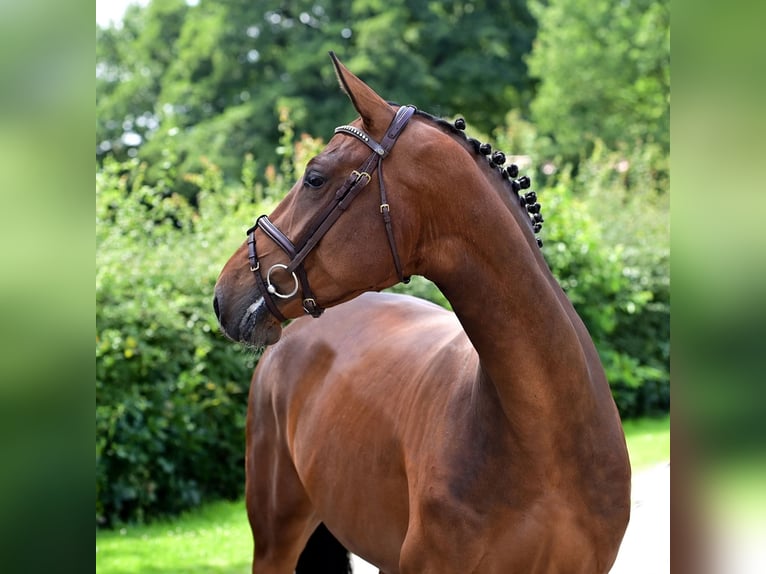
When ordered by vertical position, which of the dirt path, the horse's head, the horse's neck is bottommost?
the dirt path

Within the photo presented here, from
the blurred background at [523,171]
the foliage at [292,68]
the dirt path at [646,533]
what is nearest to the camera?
the blurred background at [523,171]

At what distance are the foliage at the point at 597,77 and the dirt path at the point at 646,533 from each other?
67.1ft

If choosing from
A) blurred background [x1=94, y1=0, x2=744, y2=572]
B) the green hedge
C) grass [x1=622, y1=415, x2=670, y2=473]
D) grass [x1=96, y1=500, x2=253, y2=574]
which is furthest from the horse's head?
grass [x1=622, y1=415, x2=670, y2=473]

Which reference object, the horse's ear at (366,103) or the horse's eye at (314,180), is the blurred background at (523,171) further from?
the horse's eye at (314,180)

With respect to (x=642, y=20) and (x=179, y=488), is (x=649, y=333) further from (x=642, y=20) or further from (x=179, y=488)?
(x=642, y=20)

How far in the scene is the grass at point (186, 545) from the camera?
5.67 m

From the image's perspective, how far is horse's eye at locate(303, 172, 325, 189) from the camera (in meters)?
2.28

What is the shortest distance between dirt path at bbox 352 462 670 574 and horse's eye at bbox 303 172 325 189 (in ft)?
12.1

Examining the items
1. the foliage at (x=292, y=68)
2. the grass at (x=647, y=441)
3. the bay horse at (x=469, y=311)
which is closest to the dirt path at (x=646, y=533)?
the grass at (x=647, y=441)

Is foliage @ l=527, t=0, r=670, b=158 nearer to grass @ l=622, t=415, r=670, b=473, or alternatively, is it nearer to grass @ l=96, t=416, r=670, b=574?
grass @ l=622, t=415, r=670, b=473

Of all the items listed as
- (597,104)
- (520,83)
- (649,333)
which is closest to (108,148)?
(520,83)

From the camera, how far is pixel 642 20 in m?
25.8

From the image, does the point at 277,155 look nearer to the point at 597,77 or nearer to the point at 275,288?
the point at 597,77

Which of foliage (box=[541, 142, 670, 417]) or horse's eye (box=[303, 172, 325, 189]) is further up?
horse's eye (box=[303, 172, 325, 189])
